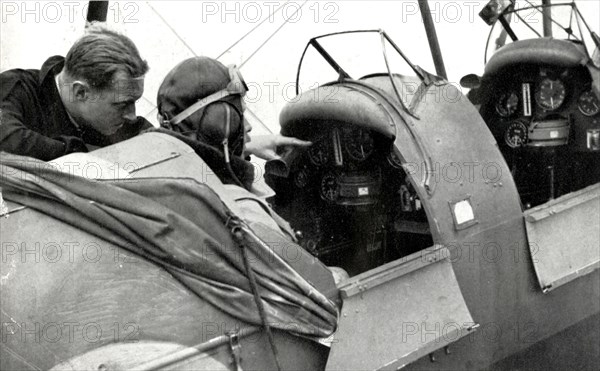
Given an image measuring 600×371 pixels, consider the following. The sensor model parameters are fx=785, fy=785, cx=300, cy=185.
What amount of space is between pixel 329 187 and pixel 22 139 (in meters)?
1.79

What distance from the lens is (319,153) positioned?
4.38m

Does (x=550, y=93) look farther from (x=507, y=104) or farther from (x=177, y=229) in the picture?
(x=177, y=229)

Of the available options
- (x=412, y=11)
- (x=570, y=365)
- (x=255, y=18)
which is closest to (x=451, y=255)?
(x=570, y=365)

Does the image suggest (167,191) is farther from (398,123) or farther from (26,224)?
(398,123)

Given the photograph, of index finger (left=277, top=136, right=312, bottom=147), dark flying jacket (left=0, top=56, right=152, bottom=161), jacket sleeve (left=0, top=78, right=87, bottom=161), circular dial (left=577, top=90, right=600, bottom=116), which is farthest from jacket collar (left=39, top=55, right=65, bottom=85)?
circular dial (left=577, top=90, right=600, bottom=116)

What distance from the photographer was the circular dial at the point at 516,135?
4.74 meters

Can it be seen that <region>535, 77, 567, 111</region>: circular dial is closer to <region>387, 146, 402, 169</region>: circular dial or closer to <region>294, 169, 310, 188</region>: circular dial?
<region>387, 146, 402, 169</region>: circular dial

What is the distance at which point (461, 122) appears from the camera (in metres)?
3.84

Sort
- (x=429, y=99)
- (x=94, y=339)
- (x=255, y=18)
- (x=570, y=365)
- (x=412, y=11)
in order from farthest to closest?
(x=412, y=11) → (x=255, y=18) → (x=570, y=365) → (x=429, y=99) → (x=94, y=339)

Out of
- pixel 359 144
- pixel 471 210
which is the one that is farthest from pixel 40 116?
pixel 471 210

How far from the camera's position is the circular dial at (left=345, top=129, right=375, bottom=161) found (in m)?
4.17

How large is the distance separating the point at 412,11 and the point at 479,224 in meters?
5.38

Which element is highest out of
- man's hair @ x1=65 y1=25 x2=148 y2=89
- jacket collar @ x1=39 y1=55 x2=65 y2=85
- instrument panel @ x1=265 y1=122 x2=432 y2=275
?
man's hair @ x1=65 y1=25 x2=148 y2=89

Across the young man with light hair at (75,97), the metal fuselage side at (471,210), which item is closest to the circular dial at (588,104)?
the metal fuselage side at (471,210)
